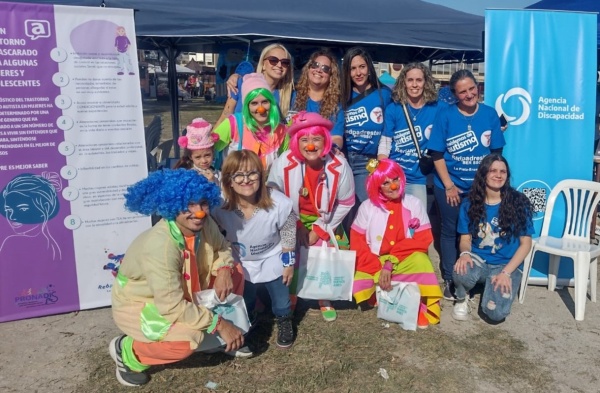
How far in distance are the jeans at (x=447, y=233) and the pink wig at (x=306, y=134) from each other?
112 centimetres

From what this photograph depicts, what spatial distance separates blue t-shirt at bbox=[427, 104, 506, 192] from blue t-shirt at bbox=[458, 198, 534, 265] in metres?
0.35

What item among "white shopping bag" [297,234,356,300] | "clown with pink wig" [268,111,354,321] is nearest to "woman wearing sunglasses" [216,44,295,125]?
"clown with pink wig" [268,111,354,321]

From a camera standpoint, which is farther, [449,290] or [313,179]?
[449,290]

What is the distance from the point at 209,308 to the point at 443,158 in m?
2.05

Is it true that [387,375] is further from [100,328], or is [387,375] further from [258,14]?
[258,14]

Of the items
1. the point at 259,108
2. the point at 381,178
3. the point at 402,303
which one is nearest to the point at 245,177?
the point at 259,108

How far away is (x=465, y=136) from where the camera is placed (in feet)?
12.3

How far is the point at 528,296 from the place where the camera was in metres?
4.05

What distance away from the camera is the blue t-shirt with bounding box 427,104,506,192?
148 inches

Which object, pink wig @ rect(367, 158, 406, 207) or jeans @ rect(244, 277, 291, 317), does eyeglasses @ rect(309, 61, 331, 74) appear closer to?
pink wig @ rect(367, 158, 406, 207)

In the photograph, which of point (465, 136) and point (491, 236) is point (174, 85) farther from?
point (491, 236)

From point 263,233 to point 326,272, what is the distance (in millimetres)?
552

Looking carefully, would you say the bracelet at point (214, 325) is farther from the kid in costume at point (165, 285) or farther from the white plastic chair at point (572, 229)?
the white plastic chair at point (572, 229)

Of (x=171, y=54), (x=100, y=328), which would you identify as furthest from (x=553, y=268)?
(x=171, y=54)
